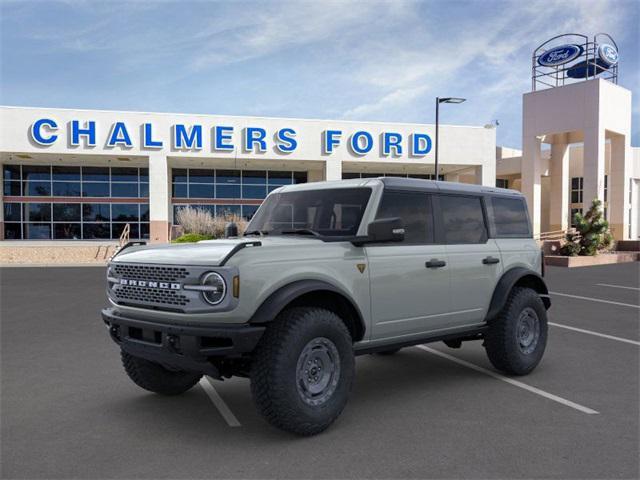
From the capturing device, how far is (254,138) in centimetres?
3119

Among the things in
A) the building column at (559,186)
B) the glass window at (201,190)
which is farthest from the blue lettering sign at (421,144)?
the glass window at (201,190)

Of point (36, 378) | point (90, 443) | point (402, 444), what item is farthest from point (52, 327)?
point (402, 444)

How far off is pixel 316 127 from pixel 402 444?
95.9ft

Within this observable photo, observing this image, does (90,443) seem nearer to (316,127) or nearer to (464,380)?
(464,380)

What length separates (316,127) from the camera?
32.3 m

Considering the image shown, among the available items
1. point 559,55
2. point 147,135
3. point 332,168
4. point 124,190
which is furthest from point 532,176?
point 124,190

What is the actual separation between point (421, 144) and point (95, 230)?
820 inches

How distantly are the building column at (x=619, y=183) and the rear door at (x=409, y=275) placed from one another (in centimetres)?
3118

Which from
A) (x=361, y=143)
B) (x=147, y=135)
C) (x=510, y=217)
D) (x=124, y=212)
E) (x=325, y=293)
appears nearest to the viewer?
(x=325, y=293)

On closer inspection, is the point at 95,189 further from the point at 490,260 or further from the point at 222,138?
the point at 490,260

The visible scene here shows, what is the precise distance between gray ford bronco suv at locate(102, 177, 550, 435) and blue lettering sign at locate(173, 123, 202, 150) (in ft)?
83.3

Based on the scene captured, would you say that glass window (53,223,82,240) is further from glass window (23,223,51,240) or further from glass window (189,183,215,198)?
glass window (189,183,215,198)

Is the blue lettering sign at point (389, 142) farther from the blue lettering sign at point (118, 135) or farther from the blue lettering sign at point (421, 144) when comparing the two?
the blue lettering sign at point (118, 135)

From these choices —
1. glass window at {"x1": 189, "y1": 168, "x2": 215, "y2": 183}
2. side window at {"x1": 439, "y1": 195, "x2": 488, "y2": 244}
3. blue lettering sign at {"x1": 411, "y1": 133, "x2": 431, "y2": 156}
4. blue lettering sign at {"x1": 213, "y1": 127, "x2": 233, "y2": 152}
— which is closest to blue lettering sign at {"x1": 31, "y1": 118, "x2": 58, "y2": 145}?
blue lettering sign at {"x1": 213, "y1": 127, "x2": 233, "y2": 152}
